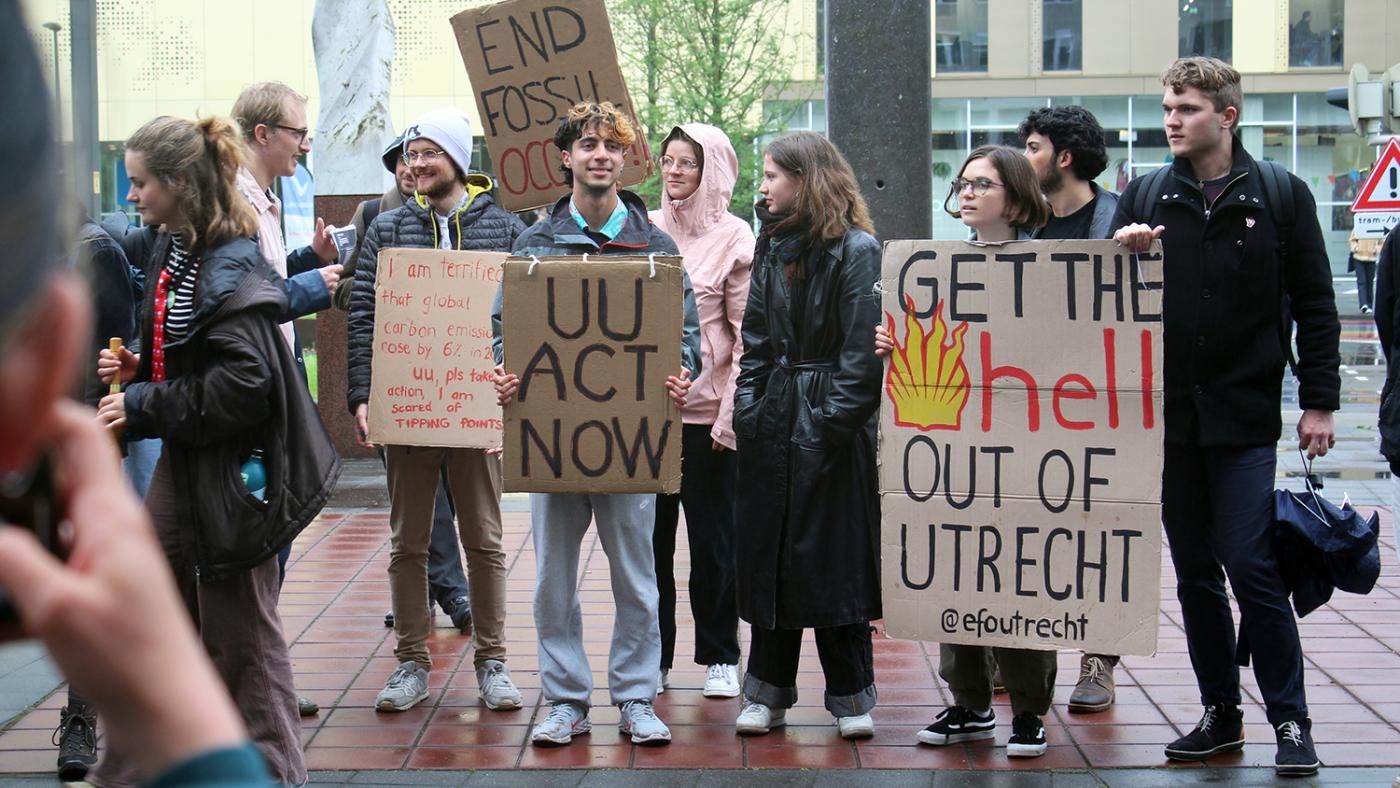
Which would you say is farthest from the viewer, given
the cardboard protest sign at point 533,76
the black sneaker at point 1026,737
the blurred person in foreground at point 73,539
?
the cardboard protest sign at point 533,76

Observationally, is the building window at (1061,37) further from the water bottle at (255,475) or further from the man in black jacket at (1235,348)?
the water bottle at (255,475)

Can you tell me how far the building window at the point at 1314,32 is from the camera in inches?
1393

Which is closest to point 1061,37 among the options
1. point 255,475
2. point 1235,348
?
point 1235,348

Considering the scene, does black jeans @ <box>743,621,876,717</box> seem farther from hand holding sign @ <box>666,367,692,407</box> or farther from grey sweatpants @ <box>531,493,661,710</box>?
hand holding sign @ <box>666,367,692,407</box>

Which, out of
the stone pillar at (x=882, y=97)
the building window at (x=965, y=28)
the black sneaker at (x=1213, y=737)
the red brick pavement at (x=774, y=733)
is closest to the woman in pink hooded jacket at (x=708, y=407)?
the red brick pavement at (x=774, y=733)

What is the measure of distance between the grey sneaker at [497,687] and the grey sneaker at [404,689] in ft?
0.67

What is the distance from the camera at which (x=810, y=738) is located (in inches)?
203

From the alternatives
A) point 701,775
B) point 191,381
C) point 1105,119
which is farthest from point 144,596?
point 1105,119

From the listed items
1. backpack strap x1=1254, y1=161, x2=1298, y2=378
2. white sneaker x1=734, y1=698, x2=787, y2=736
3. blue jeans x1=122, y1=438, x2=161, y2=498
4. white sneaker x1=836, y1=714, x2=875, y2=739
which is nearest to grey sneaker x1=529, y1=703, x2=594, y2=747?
white sneaker x1=734, y1=698, x2=787, y2=736

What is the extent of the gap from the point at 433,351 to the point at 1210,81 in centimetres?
282

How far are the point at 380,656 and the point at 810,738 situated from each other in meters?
1.90

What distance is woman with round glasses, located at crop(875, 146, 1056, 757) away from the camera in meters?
4.94

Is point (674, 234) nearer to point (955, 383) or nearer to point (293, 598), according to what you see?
point (955, 383)

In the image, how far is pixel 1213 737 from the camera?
489cm
